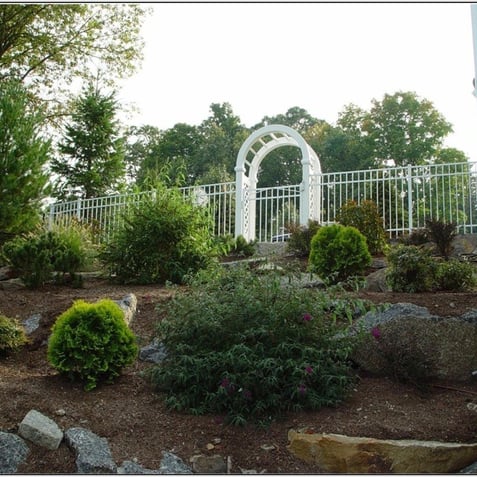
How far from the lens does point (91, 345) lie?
4.51 metres

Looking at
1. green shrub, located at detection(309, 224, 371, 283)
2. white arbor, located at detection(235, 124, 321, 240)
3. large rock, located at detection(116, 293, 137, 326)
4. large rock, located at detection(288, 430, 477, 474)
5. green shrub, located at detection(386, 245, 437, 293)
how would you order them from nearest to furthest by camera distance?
large rock, located at detection(288, 430, 477, 474)
large rock, located at detection(116, 293, 137, 326)
green shrub, located at detection(386, 245, 437, 293)
green shrub, located at detection(309, 224, 371, 283)
white arbor, located at detection(235, 124, 321, 240)

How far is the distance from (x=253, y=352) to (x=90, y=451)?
4.14 feet

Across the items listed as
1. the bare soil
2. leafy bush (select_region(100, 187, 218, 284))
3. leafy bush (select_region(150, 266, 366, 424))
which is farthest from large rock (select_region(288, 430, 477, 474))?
leafy bush (select_region(100, 187, 218, 284))

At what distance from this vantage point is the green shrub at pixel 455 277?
6414 millimetres

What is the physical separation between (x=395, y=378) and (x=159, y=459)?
1887 millimetres

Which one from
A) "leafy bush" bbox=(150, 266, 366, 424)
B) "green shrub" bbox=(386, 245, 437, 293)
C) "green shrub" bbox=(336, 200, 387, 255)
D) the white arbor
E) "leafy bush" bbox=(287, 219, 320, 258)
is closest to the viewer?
"leafy bush" bbox=(150, 266, 366, 424)

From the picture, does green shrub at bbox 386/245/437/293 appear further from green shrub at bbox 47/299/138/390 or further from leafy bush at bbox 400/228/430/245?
green shrub at bbox 47/299/138/390

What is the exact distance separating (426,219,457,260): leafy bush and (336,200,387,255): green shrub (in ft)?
5.76

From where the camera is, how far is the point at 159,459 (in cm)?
360

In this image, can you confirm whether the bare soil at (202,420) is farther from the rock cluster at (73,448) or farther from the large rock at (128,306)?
the large rock at (128,306)

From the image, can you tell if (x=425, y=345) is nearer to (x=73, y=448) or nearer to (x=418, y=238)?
(x=73, y=448)

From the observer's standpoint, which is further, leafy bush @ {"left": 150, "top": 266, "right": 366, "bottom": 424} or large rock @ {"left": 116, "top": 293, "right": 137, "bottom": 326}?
large rock @ {"left": 116, "top": 293, "right": 137, "bottom": 326}

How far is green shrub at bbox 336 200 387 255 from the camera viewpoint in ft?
32.0

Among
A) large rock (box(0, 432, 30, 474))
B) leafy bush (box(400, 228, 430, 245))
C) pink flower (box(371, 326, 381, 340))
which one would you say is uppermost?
leafy bush (box(400, 228, 430, 245))
